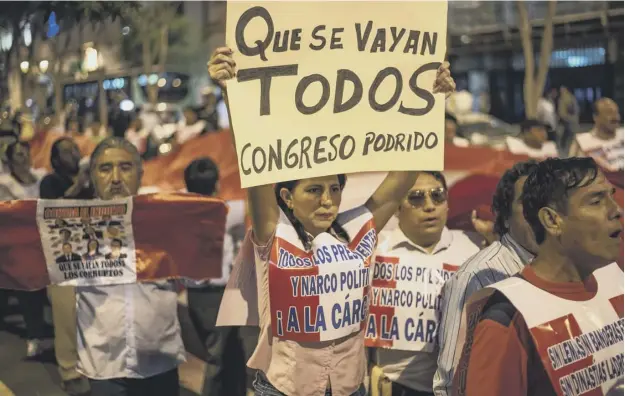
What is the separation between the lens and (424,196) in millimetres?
3727

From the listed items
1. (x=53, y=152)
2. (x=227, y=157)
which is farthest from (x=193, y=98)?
(x=53, y=152)

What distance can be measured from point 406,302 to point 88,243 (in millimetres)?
1626

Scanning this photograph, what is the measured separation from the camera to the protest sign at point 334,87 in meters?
3.00

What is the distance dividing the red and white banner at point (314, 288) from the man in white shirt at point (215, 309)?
164 cm

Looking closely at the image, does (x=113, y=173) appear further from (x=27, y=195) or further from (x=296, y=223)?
(x=27, y=195)

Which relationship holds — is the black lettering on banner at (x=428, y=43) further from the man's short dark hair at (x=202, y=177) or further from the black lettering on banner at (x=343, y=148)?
the man's short dark hair at (x=202, y=177)

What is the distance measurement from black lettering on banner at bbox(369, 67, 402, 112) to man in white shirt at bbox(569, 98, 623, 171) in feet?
13.9

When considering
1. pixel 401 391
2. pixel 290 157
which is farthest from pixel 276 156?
pixel 401 391

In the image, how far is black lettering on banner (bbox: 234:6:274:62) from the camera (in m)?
2.97

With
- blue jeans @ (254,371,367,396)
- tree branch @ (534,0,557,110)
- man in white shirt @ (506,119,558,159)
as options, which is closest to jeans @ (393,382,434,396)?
blue jeans @ (254,371,367,396)

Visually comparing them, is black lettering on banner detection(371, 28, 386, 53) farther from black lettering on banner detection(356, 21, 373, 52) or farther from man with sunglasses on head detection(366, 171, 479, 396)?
man with sunglasses on head detection(366, 171, 479, 396)

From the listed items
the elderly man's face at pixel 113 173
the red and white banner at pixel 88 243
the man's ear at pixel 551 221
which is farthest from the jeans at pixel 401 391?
the elderly man's face at pixel 113 173

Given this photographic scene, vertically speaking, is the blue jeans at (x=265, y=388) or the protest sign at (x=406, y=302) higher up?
the protest sign at (x=406, y=302)

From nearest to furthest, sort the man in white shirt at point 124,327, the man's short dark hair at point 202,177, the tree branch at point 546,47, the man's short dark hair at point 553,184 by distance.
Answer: the man's short dark hair at point 553,184, the man in white shirt at point 124,327, the man's short dark hair at point 202,177, the tree branch at point 546,47
